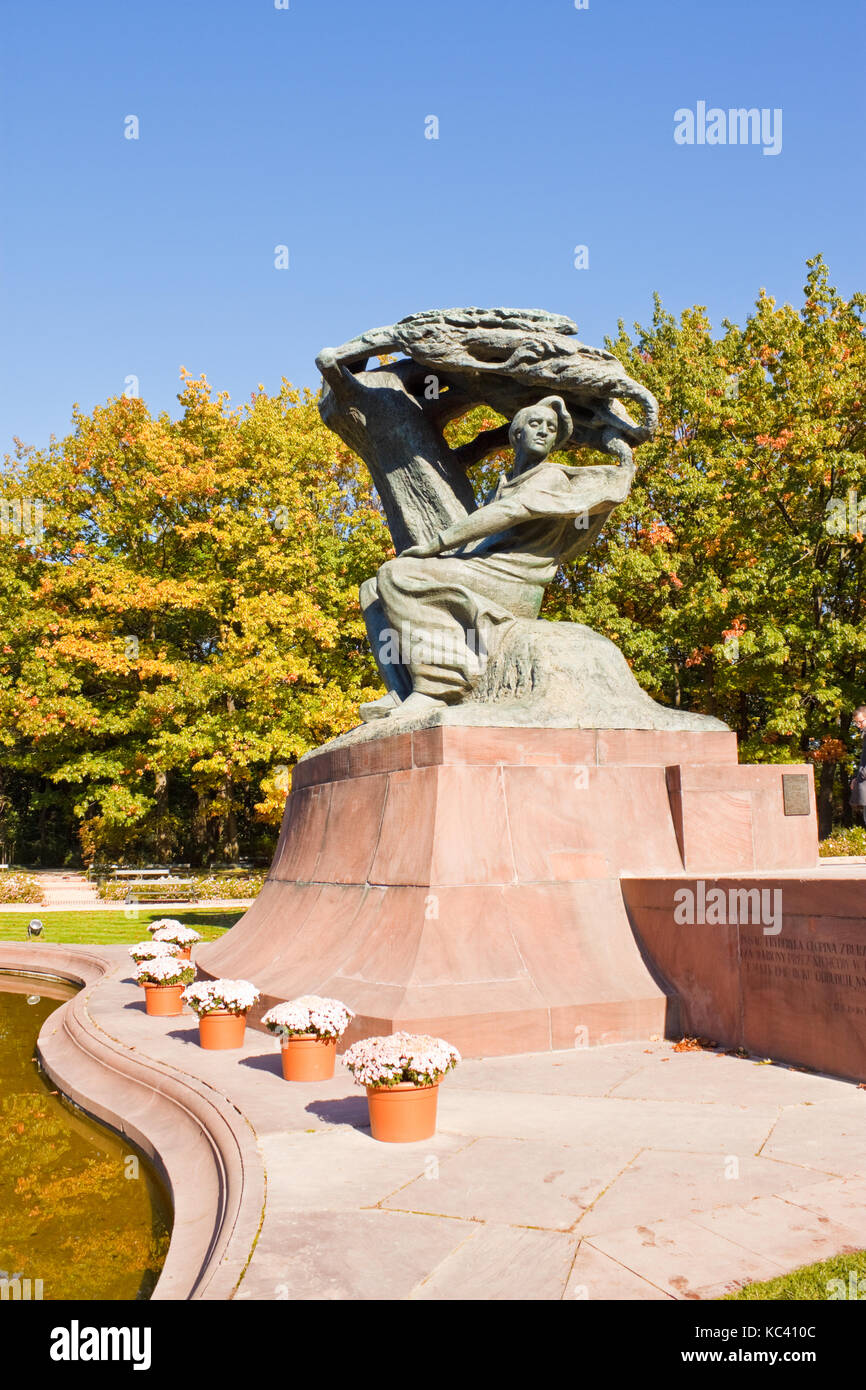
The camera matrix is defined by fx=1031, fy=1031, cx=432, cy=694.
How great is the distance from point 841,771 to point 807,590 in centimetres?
610

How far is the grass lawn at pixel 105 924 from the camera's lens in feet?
57.3

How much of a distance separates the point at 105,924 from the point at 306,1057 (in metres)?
14.2

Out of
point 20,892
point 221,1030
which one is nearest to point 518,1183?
point 221,1030

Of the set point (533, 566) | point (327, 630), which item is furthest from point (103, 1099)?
point (327, 630)

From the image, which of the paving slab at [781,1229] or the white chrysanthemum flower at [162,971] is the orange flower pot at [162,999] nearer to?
the white chrysanthemum flower at [162,971]

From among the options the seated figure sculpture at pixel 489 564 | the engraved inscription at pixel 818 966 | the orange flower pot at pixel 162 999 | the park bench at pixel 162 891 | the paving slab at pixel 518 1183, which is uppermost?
the seated figure sculpture at pixel 489 564

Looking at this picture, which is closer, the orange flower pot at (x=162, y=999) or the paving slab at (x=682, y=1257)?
the paving slab at (x=682, y=1257)

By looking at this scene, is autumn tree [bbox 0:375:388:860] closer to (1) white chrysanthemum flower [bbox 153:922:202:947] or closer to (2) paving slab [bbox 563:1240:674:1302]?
(1) white chrysanthemum flower [bbox 153:922:202:947]

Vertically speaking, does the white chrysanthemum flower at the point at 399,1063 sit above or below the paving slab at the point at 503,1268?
above

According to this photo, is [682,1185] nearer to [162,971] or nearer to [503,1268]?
[503,1268]

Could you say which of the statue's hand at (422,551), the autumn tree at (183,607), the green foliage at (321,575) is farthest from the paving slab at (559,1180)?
the autumn tree at (183,607)

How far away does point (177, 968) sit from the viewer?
Answer: 959 centimetres

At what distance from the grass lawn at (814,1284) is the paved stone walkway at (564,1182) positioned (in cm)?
9
